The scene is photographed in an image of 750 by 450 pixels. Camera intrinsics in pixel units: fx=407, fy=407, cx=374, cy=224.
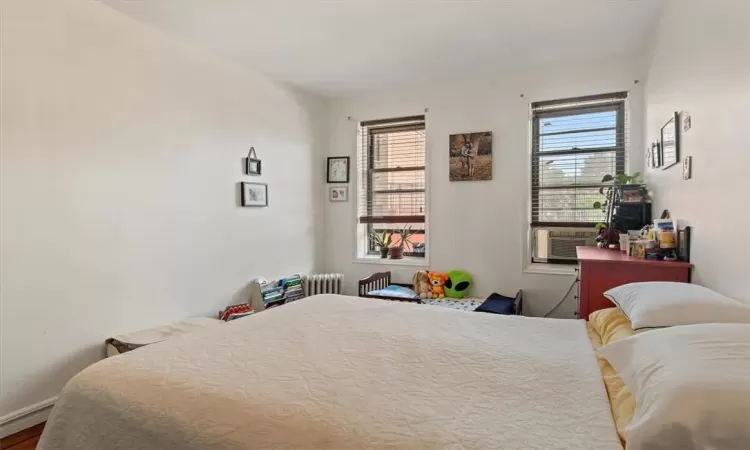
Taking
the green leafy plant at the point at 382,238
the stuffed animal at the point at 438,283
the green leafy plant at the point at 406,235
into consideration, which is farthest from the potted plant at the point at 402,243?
the stuffed animal at the point at 438,283

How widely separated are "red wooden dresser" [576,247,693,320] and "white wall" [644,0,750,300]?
0.16m

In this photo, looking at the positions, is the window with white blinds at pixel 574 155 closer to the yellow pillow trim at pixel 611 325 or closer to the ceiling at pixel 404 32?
the ceiling at pixel 404 32

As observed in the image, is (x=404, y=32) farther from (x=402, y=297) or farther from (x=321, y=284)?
(x=321, y=284)

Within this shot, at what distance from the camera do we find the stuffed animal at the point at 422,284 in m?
4.00

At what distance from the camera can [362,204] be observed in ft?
15.1

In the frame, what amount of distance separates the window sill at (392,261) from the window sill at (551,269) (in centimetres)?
100

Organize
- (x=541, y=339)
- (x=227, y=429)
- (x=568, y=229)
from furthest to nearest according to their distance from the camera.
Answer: (x=568, y=229) → (x=541, y=339) → (x=227, y=429)

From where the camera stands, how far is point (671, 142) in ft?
7.70

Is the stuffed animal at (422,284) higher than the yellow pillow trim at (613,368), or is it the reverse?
the yellow pillow trim at (613,368)

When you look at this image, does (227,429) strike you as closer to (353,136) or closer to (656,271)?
(656,271)

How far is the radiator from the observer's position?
4250 mm

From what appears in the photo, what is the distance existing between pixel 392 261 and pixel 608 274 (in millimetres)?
2354

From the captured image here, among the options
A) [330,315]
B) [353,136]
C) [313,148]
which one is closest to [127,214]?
[330,315]

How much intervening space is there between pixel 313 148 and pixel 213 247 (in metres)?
1.69
